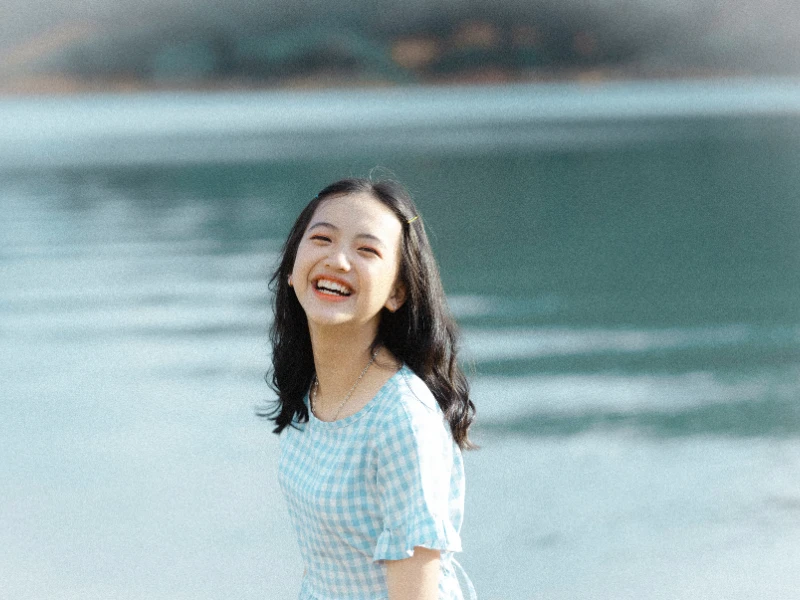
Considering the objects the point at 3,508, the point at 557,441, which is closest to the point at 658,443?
the point at 557,441

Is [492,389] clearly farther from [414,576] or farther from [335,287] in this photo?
[414,576]

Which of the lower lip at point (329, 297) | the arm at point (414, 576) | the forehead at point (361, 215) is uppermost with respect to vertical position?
the forehead at point (361, 215)

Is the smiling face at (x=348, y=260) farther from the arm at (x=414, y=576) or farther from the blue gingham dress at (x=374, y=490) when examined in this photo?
the arm at (x=414, y=576)

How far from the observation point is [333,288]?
201 cm

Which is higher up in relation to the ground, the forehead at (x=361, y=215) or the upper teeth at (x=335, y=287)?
the forehead at (x=361, y=215)

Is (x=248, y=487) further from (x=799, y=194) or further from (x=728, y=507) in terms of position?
(x=799, y=194)

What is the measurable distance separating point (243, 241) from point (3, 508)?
7.45 meters

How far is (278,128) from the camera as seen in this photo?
1628 inches

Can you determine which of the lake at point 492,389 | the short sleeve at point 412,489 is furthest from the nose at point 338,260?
the lake at point 492,389

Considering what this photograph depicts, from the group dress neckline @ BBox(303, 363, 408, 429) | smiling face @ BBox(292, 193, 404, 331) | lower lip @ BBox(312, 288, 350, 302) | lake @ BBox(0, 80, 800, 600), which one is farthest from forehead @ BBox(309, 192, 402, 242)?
lake @ BBox(0, 80, 800, 600)

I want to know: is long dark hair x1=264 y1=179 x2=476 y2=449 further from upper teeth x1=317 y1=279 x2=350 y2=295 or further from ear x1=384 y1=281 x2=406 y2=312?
upper teeth x1=317 y1=279 x2=350 y2=295

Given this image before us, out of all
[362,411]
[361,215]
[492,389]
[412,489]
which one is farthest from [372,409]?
[492,389]

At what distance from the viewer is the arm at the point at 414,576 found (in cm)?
182

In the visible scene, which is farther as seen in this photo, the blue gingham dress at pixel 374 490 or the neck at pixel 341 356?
the neck at pixel 341 356
